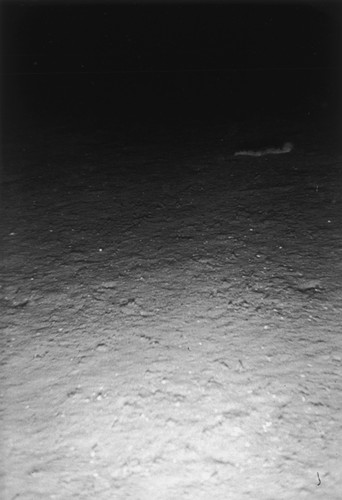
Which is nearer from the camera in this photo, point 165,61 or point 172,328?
point 172,328

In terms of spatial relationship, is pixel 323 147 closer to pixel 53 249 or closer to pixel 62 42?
pixel 53 249

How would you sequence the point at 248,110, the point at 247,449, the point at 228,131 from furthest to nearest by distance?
the point at 248,110, the point at 228,131, the point at 247,449

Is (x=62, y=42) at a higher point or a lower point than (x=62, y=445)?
higher

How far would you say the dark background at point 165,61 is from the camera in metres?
4.33

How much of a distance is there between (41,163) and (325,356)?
228cm

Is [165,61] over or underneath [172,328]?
over

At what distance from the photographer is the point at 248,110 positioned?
13.8 feet

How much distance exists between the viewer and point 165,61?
17.9 feet

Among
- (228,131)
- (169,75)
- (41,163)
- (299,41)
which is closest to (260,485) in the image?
(41,163)

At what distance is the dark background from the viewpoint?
433cm

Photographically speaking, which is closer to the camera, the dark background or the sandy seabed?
the sandy seabed

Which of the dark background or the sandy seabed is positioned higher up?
the dark background

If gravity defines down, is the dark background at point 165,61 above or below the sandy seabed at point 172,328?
above

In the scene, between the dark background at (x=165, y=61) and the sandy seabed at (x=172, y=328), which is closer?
the sandy seabed at (x=172, y=328)
